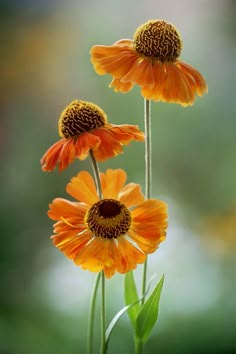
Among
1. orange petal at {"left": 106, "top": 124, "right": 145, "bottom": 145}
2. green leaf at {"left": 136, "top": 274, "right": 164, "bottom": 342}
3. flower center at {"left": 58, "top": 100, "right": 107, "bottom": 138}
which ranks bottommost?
green leaf at {"left": 136, "top": 274, "right": 164, "bottom": 342}

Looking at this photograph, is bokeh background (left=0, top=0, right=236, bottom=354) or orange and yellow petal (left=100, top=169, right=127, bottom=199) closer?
orange and yellow petal (left=100, top=169, right=127, bottom=199)

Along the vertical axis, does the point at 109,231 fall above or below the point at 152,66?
below

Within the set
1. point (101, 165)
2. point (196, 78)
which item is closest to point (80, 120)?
point (196, 78)

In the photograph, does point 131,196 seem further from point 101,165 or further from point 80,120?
point 101,165

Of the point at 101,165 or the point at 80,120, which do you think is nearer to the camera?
the point at 80,120

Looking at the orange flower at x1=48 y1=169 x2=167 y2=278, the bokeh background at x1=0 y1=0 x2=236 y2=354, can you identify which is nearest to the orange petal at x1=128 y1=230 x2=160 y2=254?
the orange flower at x1=48 y1=169 x2=167 y2=278

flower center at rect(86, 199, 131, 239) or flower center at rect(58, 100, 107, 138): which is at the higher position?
flower center at rect(58, 100, 107, 138)

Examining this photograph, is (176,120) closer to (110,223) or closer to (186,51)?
(186,51)

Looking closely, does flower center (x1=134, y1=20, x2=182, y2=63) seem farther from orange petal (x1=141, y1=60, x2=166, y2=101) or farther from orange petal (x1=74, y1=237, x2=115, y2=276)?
orange petal (x1=74, y1=237, x2=115, y2=276)

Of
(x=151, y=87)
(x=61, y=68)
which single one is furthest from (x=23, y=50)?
(x=151, y=87)
